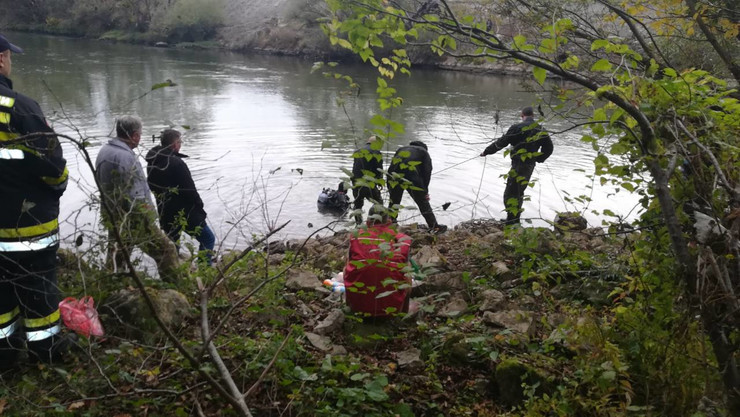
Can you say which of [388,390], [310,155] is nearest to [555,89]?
[388,390]

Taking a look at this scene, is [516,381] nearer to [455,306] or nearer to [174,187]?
[455,306]

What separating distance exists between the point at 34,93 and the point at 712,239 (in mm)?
20276

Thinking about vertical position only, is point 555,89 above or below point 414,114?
above

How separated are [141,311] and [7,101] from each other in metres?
1.63

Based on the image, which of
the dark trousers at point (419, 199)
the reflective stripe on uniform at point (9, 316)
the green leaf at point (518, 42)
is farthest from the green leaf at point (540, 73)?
the dark trousers at point (419, 199)

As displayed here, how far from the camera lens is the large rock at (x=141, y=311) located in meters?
3.98

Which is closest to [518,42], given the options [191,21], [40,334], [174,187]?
[40,334]

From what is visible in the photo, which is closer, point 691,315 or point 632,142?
point 691,315

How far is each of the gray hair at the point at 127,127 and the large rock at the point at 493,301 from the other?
11.3 ft

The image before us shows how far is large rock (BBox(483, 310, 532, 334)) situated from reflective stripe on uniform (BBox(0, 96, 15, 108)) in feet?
11.2

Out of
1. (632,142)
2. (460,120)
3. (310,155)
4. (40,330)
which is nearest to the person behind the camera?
(632,142)

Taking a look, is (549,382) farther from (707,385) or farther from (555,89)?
(555,89)

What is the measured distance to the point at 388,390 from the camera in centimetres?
346

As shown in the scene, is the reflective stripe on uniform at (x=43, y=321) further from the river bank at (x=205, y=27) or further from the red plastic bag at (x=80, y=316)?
the river bank at (x=205, y=27)
